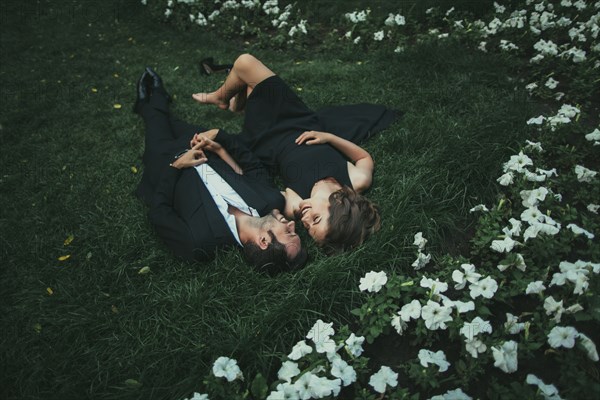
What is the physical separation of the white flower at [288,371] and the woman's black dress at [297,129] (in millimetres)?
1424

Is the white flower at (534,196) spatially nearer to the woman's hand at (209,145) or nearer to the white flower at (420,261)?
the white flower at (420,261)

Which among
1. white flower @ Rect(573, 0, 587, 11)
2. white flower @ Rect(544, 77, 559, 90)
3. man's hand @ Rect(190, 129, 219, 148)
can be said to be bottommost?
man's hand @ Rect(190, 129, 219, 148)

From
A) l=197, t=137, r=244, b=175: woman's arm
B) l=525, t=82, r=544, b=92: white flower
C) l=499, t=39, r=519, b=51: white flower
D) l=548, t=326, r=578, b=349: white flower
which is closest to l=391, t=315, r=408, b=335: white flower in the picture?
l=548, t=326, r=578, b=349: white flower

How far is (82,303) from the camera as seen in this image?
99.7 inches

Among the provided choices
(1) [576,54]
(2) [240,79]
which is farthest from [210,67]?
(1) [576,54]

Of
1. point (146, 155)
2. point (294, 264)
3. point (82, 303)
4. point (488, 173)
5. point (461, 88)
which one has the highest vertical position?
point (461, 88)

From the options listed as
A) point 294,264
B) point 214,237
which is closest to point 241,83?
point 214,237

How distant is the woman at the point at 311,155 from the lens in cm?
276

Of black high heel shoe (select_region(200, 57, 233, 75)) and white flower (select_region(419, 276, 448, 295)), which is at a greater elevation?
black high heel shoe (select_region(200, 57, 233, 75))

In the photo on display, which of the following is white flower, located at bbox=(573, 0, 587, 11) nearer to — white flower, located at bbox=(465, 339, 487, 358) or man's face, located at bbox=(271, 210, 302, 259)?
man's face, located at bbox=(271, 210, 302, 259)

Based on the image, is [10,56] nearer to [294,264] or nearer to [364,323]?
[294,264]

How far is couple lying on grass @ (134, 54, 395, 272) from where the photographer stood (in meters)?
2.72

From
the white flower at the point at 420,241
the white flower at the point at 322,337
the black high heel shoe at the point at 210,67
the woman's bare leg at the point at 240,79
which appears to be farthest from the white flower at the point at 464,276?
the black high heel shoe at the point at 210,67

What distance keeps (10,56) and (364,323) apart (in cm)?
620
